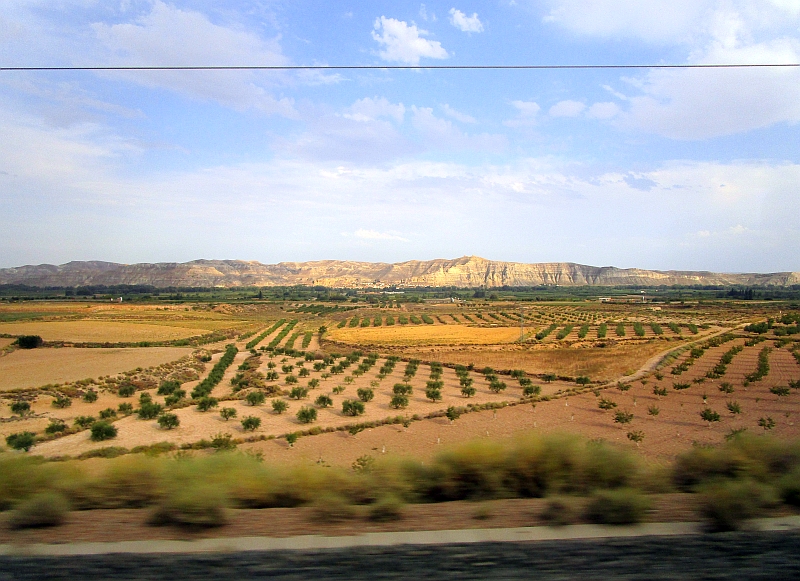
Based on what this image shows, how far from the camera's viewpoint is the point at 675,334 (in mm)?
61719

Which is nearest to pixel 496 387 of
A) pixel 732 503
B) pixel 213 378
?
pixel 213 378

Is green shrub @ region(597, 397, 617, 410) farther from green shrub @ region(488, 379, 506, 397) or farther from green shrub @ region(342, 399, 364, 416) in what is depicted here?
green shrub @ region(342, 399, 364, 416)

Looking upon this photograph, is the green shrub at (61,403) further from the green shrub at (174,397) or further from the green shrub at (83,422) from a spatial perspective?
the green shrub at (174,397)

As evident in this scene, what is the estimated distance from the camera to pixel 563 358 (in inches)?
1781

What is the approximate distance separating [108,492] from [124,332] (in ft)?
194

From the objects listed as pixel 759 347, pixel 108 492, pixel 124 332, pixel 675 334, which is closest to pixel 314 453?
pixel 108 492

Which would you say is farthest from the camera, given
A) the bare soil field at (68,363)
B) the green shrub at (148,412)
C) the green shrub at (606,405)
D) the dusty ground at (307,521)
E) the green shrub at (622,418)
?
the bare soil field at (68,363)

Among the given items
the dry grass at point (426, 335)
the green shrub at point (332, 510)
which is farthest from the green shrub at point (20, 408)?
the dry grass at point (426, 335)

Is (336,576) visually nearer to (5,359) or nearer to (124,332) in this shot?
(5,359)

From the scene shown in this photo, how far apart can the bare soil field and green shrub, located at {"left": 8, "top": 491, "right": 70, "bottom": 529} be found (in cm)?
3064

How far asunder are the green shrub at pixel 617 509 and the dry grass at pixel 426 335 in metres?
54.5

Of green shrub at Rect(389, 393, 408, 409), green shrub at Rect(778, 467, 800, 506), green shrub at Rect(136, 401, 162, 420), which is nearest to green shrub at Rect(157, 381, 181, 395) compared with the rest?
green shrub at Rect(136, 401, 162, 420)

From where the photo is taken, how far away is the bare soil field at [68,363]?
32.2 metres

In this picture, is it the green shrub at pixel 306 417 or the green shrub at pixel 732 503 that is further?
the green shrub at pixel 306 417
